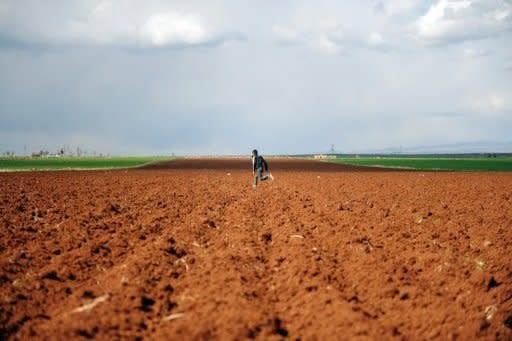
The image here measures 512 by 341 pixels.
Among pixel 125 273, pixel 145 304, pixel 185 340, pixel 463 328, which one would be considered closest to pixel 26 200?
pixel 125 273

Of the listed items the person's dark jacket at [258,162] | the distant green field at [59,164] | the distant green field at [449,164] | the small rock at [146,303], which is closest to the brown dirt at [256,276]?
the small rock at [146,303]

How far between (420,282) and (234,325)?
3.75 m

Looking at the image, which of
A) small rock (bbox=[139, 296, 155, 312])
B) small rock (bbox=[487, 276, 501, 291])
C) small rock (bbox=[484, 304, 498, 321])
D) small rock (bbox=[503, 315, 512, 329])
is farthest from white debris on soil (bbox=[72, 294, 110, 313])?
small rock (bbox=[487, 276, 501, 291])

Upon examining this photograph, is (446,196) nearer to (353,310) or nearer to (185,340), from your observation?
(353,310)

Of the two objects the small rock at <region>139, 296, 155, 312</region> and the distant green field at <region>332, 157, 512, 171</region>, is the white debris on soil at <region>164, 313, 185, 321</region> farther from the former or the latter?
the distant green field at <region>332, 157, 512, 171</region>

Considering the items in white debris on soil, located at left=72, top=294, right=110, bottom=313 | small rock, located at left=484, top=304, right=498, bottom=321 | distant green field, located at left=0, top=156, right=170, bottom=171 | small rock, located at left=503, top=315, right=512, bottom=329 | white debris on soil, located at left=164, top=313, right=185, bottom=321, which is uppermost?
distant green field, located at left=0, top=156, right=170, bottom=171

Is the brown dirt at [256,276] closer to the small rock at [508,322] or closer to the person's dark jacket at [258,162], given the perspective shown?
the small rock at [508,322]

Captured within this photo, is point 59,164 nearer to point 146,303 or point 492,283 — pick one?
point 146,303

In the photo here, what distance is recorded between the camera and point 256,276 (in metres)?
7.93

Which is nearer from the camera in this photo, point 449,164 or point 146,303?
point 146,303

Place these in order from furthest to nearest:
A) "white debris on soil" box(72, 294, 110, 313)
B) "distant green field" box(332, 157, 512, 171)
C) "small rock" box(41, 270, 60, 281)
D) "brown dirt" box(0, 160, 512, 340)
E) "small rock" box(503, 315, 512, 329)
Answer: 1. "distant green field" box(332, 157, 512, 171)
2. "small rock" box(41, 270, 60, 281)
3. "white debris on soil" box(72, 294, 110, 313)
4. "small rock" box(503, 315, 512, 329)
5. "brown dirt" box(0, 160, 512, 340)

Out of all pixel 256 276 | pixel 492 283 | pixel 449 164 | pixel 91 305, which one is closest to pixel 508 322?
pixel 492 283

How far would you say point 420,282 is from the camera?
7883 mm

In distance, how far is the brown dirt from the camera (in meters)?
5.96
